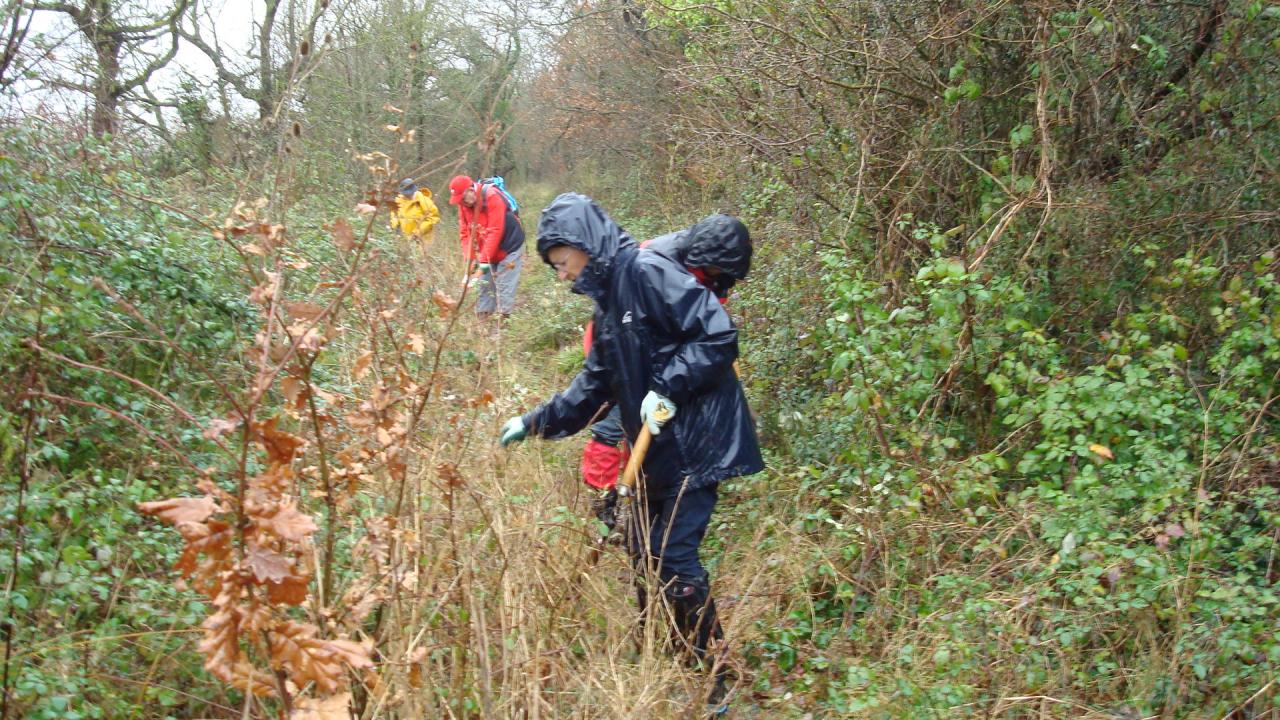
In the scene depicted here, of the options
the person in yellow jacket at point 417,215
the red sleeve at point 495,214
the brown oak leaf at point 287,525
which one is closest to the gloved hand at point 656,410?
the person in yellow jacket at point 417,215

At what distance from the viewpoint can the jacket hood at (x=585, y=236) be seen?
10.8 ft

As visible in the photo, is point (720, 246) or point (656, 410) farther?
point (720, 246)

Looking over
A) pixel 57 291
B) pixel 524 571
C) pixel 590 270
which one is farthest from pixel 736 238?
pixel 57 291

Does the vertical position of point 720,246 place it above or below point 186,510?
above

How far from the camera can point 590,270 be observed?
333cm

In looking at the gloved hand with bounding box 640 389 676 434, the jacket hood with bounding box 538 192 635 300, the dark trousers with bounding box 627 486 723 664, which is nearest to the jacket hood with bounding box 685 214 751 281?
the jacket hood with bounding box 538 192 635 300

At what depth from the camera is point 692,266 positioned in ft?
11.7

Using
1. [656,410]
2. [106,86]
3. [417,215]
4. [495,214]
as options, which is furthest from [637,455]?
[106,86]

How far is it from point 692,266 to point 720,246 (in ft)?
0.47

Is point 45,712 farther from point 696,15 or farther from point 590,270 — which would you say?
point 696,15

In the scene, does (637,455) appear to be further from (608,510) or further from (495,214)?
(495,214)

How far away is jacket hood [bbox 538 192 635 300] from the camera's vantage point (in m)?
3.28

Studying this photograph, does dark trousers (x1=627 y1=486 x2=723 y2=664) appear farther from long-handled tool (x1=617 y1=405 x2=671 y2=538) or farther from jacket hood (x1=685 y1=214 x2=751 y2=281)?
jacket hood (x1=685 y1=214 x2=751 y2=281)

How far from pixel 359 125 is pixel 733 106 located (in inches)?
170
